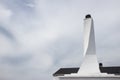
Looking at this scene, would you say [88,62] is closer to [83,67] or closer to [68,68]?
[83,67]

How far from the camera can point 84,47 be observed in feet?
102

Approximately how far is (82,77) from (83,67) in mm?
1442

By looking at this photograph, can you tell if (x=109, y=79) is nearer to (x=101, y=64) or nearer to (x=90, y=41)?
(x=90, y=41)

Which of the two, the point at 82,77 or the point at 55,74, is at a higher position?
the point at 55,74

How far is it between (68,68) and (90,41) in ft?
52.0

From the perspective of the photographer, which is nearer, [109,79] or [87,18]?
[109,79]

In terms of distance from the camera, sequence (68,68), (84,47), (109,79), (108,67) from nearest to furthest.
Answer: (109,79) → (84,47) → (108,67) → (68,68)

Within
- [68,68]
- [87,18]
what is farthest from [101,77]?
[68,68]

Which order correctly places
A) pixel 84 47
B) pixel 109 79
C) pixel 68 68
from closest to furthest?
pixel 109 79 → pixel 84 47 → pixel 68 68

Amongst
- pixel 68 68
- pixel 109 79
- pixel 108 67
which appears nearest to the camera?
pixel 109 79

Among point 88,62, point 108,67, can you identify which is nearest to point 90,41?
point 88,62

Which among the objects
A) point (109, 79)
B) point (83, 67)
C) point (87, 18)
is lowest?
point (109, 79)

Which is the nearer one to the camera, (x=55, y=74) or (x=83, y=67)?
(x=83, y=67)

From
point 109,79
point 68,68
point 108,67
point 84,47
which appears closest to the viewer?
point 109,79
